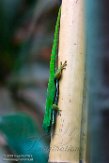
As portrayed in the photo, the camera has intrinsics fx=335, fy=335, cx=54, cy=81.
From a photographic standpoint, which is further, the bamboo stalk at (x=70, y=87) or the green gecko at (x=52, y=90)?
the green gecko at (x=52, y=90)

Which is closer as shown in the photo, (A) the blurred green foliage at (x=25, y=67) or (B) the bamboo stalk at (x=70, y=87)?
(B) the bamboo stalk at (x=70, y=87)

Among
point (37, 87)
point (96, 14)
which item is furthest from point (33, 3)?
point (96, 14)

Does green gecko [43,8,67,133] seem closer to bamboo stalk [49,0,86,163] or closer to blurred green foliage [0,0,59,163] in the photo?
blurred green foliage [0,0,59,163]

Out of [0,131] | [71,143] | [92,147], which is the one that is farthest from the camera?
[0,131]

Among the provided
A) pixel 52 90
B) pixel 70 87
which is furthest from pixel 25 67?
pixel 70 87

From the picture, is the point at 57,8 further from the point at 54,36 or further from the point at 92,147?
the point at 92,147

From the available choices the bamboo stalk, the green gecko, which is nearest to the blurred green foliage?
the green gecko

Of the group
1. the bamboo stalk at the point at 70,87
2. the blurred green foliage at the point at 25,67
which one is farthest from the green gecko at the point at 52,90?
the bamboo stalk at the point at 70,87

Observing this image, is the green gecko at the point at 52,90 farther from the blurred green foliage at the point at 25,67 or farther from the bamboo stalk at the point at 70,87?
the bamboo stalk at the point at 70,87
